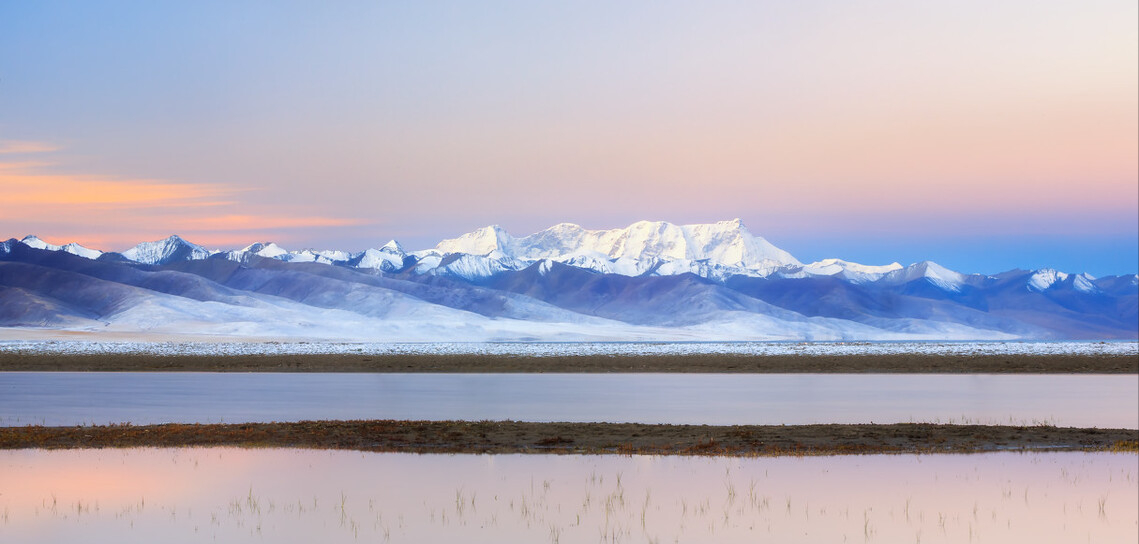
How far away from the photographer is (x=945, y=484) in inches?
623

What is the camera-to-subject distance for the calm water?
86.7ft

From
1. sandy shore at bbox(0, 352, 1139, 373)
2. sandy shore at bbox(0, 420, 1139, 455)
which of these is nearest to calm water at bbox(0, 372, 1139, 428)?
sandy shore at bbox(0, 420, 1139, 455)

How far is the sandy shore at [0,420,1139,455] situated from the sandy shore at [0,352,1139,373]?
31.9 metres

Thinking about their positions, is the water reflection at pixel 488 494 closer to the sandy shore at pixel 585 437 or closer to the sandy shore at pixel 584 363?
the sandy shore at pixel 585 437

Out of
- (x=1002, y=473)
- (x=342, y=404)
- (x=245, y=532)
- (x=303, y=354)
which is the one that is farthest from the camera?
(x=303, y=354)

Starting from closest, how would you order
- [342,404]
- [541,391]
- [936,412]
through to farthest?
[936,412], [342,404], [541,391]

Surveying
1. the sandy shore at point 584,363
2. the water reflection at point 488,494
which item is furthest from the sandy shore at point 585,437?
the sandy shore at point 584,363

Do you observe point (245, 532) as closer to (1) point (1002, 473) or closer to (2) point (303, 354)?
(1) point (1002, 473)

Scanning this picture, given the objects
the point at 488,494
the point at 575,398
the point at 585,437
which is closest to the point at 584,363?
the point at 575,398

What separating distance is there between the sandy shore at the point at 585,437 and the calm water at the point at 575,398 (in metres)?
2.36

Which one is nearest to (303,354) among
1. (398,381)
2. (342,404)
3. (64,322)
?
(398,381)

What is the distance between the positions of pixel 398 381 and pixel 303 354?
22831 millimetres

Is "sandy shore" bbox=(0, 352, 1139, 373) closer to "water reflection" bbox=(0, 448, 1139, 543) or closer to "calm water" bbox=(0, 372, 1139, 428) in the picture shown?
"calm water" bbox=(0, 372, 1139, 428)

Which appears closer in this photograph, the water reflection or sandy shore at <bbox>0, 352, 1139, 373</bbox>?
the water reflection
